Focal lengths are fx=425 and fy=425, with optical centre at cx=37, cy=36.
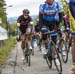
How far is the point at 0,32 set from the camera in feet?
40.4

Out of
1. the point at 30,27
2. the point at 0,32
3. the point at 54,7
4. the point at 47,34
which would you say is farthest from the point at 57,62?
the point at 30,27

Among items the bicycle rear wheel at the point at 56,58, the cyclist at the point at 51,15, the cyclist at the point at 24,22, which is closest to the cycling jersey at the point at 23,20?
the cyclist at the point at 24,22

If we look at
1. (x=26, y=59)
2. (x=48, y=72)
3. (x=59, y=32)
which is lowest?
(x=26, y=59)

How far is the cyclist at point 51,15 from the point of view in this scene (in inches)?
433

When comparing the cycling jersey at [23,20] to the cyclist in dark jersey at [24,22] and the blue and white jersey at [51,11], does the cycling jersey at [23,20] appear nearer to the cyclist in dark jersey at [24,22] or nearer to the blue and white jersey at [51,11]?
the cyclist in dark jersey at [24,22]

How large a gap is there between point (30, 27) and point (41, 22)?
10.1 ft

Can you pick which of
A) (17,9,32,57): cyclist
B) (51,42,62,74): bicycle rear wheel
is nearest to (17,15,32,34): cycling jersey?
(17,9,32,57): cyclist

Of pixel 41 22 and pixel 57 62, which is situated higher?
pixel 41 22

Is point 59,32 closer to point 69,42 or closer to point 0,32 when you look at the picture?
point 0,32

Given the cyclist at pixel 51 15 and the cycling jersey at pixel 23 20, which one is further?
the cycling jersey at pixel 23 20

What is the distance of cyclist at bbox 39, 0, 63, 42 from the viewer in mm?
10992

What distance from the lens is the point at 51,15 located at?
11086mm

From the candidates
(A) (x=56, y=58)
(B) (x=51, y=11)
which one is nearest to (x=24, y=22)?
(B) (x=51, y=11)

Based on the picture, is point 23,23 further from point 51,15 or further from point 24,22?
point 51,15
